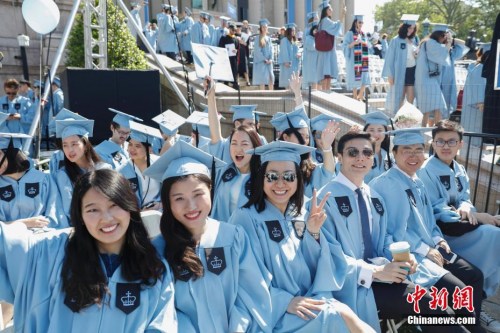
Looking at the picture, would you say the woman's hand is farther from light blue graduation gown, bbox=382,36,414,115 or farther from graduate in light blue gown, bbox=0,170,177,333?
light blue graduation gown, bbox=382,36,414,115

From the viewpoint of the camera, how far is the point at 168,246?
8.33 ft

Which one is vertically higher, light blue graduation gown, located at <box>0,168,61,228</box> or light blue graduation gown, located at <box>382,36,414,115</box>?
light blue graduation gown, located at <box>382,36,414,115</box>

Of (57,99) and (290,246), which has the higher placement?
(57,99)

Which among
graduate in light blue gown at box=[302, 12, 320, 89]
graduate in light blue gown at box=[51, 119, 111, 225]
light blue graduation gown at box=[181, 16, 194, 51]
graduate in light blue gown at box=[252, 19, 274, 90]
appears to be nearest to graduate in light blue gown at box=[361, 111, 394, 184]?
graduate in light blue gown at box=[51, 119, 111, 225]

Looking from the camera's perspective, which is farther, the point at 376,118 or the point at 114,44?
the point at 114,44

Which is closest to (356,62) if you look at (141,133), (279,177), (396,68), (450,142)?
(396,68)

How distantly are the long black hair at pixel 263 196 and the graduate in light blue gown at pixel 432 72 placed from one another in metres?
5.38

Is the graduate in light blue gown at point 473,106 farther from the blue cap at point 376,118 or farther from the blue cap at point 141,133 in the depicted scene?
the blue cap at point 141,133

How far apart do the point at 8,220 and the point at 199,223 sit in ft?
7.24

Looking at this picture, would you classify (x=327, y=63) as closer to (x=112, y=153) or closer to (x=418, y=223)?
(x=112, y=153)

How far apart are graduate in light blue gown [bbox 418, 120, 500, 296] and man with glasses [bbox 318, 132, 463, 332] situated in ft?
2.88

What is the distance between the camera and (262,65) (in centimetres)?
1253

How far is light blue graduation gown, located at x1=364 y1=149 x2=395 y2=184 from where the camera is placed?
4742mm

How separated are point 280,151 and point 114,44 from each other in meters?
7.43
